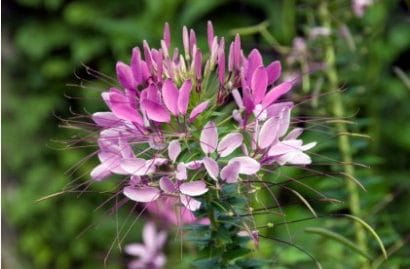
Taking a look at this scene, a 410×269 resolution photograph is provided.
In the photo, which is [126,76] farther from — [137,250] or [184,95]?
[137,250]

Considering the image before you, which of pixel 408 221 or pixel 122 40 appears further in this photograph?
pixel 122 40

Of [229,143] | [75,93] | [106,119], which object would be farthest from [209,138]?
[75,93]

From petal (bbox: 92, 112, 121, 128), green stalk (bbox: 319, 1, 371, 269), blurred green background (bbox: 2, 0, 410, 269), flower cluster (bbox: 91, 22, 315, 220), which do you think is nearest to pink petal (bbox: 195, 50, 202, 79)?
flower cluster (bbox: 91, 22, 315, 220)

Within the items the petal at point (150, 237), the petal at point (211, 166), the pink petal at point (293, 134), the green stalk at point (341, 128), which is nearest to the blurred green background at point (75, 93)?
the green stalk at point (341, 128)

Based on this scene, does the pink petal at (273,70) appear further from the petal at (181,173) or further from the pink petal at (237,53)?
the petal at (181,173)

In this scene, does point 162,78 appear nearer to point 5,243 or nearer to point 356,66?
point 356,66

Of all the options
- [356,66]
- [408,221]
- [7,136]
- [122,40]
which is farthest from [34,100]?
[356,66]

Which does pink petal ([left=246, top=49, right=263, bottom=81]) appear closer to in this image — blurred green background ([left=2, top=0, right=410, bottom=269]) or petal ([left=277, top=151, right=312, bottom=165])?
petal ([left=277, top=151, right=312, bottom=165])
